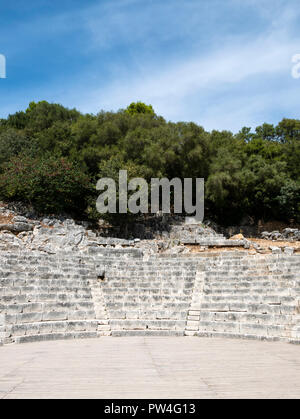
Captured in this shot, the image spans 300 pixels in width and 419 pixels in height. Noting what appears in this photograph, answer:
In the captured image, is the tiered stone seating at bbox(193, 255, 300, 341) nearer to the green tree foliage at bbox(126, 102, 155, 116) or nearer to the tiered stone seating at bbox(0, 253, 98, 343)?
the tiered stone seating at bbox(0, 253, 98, 343)

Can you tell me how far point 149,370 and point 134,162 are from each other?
844 inches

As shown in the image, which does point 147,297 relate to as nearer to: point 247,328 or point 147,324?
point 147,324

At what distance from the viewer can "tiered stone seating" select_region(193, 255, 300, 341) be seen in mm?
9984

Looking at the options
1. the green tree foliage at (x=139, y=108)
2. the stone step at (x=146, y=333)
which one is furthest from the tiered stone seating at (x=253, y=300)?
the green tree foliage at (x=139, y=108)

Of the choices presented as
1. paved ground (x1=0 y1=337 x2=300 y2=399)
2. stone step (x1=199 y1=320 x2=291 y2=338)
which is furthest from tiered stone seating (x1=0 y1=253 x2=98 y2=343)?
stone step (x1=199 y1=320 x2=291 y2=338)

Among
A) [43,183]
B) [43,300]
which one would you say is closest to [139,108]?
[43,183]

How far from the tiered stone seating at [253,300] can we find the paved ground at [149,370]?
135 centimetres

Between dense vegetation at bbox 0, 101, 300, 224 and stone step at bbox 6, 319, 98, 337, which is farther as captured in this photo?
dense vegetation at bbox 0, 101, 300, 224

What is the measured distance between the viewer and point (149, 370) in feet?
18.2

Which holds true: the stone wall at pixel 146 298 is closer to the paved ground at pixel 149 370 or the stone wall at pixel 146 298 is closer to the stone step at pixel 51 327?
the stone step at pixel 51 327

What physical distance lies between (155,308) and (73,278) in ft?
10.1

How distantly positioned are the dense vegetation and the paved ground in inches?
596

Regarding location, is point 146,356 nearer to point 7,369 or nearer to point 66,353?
point 66,353
